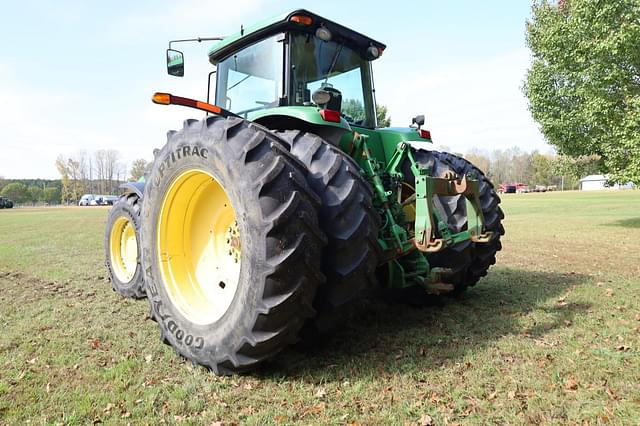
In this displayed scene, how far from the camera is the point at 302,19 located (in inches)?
145

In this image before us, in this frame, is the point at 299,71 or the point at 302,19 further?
the point at 299,71

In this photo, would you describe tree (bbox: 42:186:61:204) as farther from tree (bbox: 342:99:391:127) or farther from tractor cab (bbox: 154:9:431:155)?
tree (bbox: 342:99:391:127)

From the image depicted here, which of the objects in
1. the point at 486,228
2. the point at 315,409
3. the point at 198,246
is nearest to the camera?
the point at 315,409

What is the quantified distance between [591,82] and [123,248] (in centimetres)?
1346

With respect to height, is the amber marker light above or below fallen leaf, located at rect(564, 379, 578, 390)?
above

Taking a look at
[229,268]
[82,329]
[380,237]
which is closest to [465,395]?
[380,237]

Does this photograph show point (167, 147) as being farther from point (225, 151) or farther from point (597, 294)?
point (597, 294)

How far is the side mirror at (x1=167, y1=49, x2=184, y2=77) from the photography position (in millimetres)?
4828

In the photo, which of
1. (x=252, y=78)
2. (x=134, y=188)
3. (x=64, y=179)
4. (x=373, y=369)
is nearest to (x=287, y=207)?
(x=373, y=369)

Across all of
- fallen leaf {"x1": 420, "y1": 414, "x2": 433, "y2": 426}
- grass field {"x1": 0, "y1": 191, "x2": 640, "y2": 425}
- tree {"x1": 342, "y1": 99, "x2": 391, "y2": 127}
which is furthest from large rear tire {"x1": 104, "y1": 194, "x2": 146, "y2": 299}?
fallen leaf {"x1": 420, "y1": 414, "x2": 433, "y2": 426}

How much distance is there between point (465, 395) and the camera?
2.56m

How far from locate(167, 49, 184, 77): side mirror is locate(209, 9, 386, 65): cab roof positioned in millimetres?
373

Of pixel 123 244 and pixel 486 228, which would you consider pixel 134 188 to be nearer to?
pixel 123 244

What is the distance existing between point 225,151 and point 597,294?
14.8 ft
